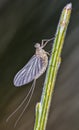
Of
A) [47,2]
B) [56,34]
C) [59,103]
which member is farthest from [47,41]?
[59,103]

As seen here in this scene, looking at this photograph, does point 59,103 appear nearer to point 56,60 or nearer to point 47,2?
point 56,60

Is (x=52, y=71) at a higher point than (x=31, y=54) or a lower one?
lower

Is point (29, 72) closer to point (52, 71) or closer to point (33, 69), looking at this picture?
point (33, 69)

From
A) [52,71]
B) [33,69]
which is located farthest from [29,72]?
[52,71]
